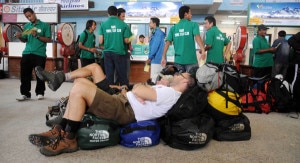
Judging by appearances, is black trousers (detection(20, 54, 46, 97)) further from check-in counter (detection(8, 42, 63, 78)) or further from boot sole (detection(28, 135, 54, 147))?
check-in counter (detection(8, 42, 63, 78))

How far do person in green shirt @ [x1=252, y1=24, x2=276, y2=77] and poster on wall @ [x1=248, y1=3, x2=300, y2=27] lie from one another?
2.80 metres

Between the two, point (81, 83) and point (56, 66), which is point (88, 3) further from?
point (81, 83)

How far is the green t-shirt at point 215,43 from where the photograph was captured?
3.97m

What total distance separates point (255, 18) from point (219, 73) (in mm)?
5857

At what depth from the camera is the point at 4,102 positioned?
12.6 feet

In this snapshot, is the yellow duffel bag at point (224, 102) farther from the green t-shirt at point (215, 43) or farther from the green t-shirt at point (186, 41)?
the green t-shirt at point (215, 43)

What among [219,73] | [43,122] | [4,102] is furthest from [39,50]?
[219,73]

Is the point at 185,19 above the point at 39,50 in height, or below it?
above

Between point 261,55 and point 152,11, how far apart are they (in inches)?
156

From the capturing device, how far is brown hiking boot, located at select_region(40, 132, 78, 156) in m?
1.85

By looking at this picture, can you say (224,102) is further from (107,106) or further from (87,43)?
(87,43)

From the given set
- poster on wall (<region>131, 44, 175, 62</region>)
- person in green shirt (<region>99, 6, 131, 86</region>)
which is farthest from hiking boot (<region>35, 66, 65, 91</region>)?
poster on wall (<region>131, 44, 175, 62</region>)

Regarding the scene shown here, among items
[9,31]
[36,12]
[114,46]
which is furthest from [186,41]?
[9,31]

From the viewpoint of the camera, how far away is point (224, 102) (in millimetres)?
2287
